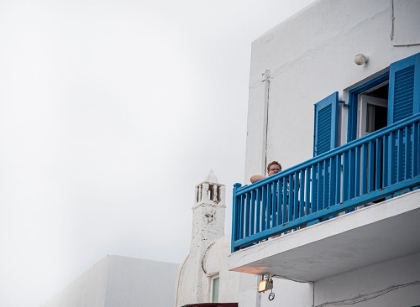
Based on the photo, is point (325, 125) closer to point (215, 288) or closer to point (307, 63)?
point (307, 63)

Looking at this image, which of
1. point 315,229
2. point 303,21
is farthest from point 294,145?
point 315,229

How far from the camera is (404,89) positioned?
1120cm

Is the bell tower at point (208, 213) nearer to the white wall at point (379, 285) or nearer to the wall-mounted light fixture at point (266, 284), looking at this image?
the wall-mounted light fixture at point (266, 284)

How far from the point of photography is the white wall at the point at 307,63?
485 inches

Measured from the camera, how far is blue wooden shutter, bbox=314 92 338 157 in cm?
1233

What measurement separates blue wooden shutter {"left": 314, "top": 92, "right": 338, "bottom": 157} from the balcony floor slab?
5.90 feet

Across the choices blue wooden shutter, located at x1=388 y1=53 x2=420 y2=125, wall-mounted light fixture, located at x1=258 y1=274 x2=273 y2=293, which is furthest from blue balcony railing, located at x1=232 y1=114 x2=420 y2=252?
blue wooden shutter, located at x1=388 y1=53 x2=420 y2=125

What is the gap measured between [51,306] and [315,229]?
2077 centimetres

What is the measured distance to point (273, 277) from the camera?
1259 cm

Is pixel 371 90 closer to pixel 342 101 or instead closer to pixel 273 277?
pixel 342 101

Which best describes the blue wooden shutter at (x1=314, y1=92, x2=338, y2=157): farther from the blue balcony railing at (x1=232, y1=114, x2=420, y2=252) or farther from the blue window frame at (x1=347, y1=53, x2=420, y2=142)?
the blue window frame at (x1=347, y1=53, x2=420, y2=142)

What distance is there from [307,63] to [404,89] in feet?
9.05

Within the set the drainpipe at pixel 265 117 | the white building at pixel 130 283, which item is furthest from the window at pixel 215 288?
the white building at pixel 130 283

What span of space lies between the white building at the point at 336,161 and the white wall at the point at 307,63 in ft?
0.06
